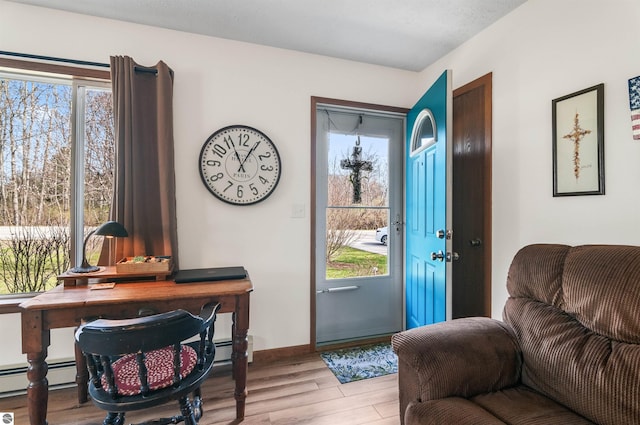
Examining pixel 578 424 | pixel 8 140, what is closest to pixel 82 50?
pixel 8 140

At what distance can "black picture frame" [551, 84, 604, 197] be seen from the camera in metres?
1.53

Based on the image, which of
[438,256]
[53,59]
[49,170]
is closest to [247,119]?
[53,59]

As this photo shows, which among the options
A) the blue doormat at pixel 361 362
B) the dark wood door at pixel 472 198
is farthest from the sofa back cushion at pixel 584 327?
the blue doormat at pixel 361 362

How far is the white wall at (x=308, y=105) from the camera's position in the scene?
1.51 metres

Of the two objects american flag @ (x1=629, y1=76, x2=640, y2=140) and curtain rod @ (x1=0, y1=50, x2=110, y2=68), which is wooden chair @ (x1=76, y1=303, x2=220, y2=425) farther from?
american flag @ (x1=629, y1=76, x2=640, y2=140)

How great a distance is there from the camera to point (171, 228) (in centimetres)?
214

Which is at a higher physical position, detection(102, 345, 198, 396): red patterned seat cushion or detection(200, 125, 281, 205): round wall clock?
detection(200, 125, 281, 205): round wall clock

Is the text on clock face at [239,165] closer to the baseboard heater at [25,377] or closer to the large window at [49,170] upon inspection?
the large window at [49,170]

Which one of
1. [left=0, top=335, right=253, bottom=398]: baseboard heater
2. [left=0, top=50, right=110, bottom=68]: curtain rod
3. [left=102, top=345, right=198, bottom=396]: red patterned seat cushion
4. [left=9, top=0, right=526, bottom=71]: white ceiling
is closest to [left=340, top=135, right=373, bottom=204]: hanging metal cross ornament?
[left=9, top=0, right=526, bottom=71]: white ceiling

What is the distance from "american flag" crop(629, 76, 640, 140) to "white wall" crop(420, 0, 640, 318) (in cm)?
3

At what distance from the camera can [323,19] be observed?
209 cm

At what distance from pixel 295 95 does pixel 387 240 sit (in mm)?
1545

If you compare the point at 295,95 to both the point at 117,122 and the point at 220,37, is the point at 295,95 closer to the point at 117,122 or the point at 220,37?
the point at 220,37

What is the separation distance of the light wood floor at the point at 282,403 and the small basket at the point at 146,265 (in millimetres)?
837
